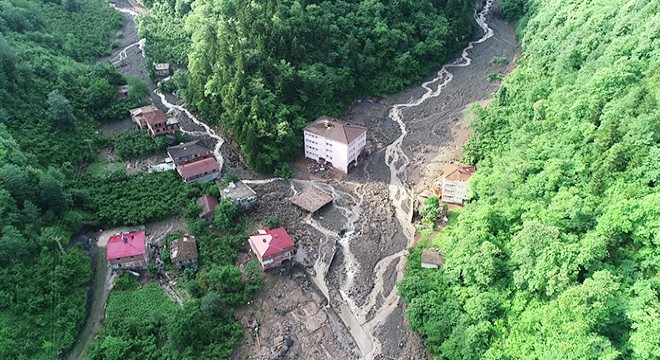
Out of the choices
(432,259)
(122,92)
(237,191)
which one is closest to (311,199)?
(237,191)

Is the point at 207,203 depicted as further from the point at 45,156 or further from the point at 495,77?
the point at 495,77

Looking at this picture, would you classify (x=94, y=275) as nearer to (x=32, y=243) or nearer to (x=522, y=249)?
(x=32, y=243)

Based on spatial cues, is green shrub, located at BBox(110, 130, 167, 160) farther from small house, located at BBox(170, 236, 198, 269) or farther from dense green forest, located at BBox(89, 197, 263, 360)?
small house, located at BBox(170, 236, 198, 269)

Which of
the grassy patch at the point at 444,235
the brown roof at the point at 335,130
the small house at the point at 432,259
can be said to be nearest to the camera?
the small house at the point at 432,259

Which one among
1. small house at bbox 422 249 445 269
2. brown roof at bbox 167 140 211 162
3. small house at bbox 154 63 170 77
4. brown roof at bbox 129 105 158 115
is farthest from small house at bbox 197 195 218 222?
small house at bbox 154 63 170 77

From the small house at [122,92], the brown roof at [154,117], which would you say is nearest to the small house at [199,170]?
the brown roof at [154,117]

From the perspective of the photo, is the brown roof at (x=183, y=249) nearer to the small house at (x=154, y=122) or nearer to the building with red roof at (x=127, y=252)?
the building with red roof at (x=127, y=252)

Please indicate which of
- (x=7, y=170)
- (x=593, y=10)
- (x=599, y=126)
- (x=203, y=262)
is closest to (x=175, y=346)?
(x=203, y=262)
